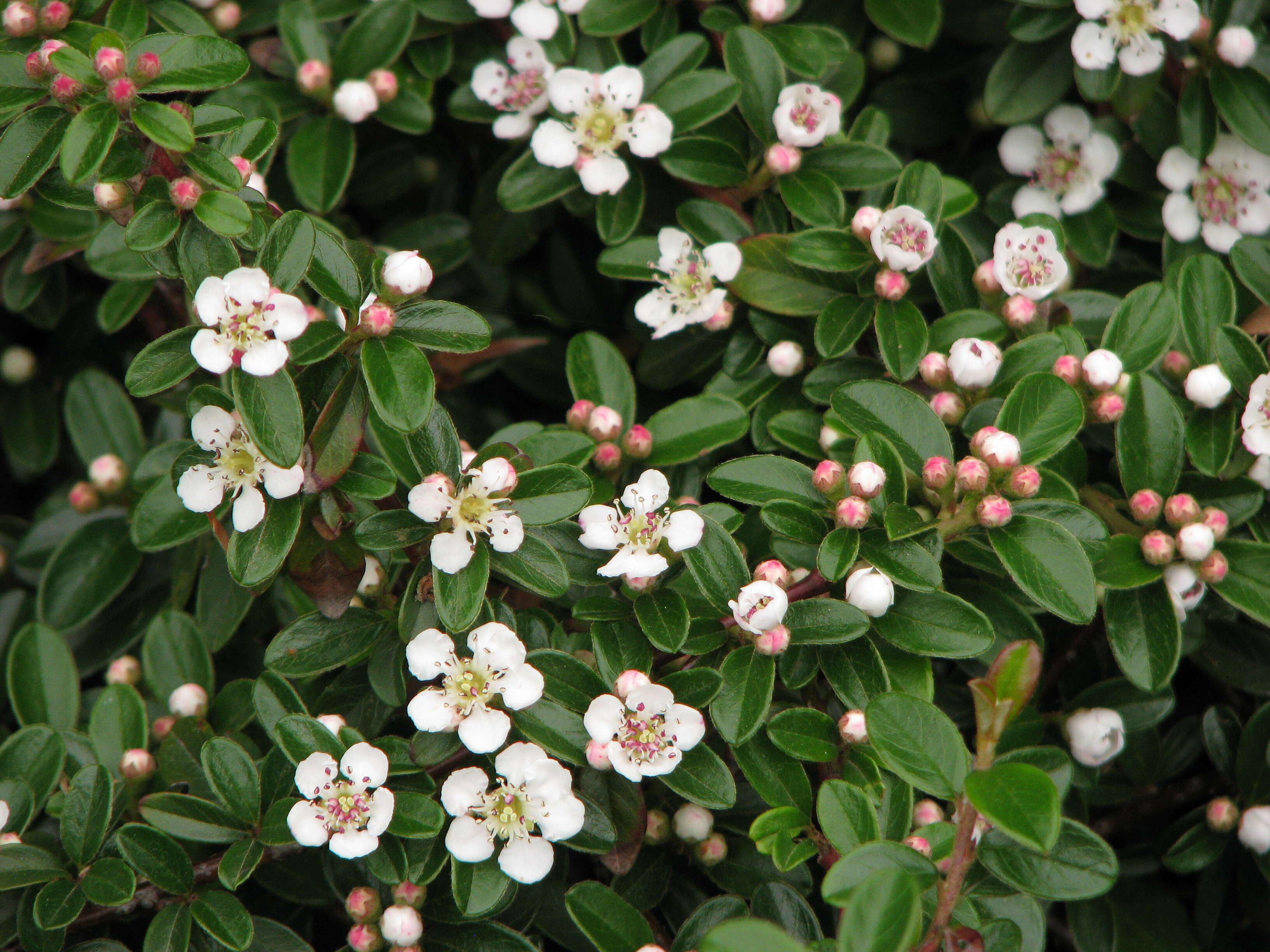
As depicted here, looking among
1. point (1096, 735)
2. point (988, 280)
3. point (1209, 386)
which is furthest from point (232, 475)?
point (1209, 386)

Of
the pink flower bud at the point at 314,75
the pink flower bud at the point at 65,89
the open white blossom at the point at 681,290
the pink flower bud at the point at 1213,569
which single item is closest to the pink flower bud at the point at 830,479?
the open white blossom at the point at 681,290

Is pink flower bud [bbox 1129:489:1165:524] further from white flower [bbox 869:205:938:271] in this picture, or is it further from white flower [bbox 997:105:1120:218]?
white flower [bbox 997:105:1120:218]

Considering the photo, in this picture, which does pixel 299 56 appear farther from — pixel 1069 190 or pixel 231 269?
pixel 1069 190

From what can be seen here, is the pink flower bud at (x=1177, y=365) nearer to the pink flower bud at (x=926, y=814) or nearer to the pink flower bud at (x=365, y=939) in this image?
the pink flower bud at (x=926, y=814)

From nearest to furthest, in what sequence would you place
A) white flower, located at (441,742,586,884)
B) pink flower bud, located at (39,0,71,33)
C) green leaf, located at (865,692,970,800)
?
green leaf, located at (865,692,970,800)
white flower, located at (441,742,586,884)
pink flower bud, located at (39,0,71,33)

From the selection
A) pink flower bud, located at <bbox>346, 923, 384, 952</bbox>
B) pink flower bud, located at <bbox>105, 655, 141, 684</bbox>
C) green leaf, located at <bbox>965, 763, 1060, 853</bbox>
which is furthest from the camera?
pink flower bud, located at <bbox>105, 655, 141, 684</bbox>

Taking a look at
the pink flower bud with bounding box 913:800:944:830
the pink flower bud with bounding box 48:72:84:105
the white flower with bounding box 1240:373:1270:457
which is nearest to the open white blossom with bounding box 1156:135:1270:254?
the white flower with bounding box 1240:373:1270:457

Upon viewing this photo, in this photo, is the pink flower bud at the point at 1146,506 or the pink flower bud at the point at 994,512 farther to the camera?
the pink flower bud at the point at 1146,506

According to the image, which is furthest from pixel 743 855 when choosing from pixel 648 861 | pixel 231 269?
pixel 231 269
